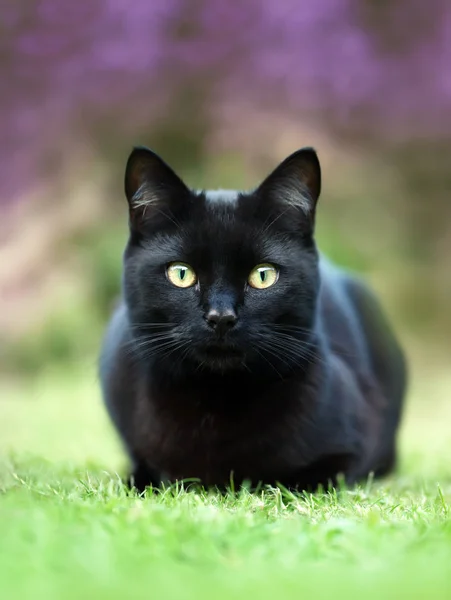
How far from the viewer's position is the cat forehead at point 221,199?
6.66 ft

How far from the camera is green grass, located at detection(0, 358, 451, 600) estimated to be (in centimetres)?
111

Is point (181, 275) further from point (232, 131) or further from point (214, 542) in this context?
point (232, 131)

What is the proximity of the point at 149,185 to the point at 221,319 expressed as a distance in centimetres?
40

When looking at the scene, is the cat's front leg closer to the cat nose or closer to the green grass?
the green grass

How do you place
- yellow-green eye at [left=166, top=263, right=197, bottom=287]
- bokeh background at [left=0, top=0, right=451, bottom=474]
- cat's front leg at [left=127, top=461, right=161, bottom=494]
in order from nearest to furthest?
yellow-green eye at [left=166, top=263, right=197, bottom=287], cat's front leg at [left=127, top=461, right=161, bottom=494], bokeh background at [left=0, top=0, right=451, bottom=474]

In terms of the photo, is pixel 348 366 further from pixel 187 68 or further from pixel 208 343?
pixel 187 68

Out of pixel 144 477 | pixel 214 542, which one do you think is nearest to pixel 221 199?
pixel 144 477

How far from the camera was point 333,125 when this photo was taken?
228 inches

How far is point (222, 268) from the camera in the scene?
192 centimetres

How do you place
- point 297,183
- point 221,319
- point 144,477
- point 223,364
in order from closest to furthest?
point 221,319
point 223,364
point 297,183
point 144,477

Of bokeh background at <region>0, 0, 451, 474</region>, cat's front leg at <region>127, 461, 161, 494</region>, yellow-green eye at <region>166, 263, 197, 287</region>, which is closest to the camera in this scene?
yellow-green eye at <region>166, 263, 197, 287</region>

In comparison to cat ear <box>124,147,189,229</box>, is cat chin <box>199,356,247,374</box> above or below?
below

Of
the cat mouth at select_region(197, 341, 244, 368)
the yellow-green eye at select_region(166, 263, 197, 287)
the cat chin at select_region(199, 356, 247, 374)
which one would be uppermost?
the yellow-green eye at select_region(166, 263, 197, 287)

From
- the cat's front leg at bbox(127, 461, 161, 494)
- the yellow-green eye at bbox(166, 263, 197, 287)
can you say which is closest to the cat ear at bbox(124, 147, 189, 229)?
the yellow-green eye at bbox(166, 263, 197, 287)
